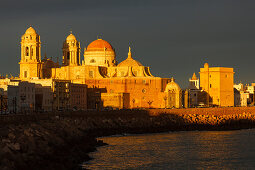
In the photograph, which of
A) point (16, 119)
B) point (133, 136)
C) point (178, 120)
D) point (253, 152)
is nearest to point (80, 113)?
point (133, 136)

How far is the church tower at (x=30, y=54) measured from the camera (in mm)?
→ 121312

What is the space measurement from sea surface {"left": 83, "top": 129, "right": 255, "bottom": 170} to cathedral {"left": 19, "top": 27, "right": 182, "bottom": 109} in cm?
4127

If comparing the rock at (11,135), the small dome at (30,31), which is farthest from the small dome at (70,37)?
the rock at (11,135)

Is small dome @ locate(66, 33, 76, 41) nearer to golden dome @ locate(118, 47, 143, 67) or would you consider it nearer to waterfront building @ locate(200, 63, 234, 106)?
golden dome @ locate(118, 47, 143, 67)

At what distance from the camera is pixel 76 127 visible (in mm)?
79938

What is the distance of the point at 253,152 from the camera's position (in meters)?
62.6

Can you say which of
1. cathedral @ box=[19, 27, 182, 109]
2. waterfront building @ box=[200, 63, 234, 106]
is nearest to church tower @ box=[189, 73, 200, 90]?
waterfront building @ box=[200, 63, 234, 106]

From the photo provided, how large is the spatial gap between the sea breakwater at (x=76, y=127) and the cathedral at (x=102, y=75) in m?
13.8

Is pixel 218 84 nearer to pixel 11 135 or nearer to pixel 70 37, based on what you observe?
pixel 70 37

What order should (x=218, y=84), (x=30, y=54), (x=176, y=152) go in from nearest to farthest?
(x=176, y=152) < (x=30, y=54) < (x=218, y=84)

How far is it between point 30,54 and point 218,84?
4704 centimetres

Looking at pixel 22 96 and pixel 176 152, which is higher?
pixel 22 96

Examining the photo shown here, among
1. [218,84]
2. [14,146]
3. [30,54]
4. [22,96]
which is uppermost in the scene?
[30,54]

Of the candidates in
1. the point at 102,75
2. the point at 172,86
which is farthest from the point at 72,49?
the point at 172,86
